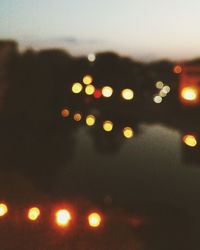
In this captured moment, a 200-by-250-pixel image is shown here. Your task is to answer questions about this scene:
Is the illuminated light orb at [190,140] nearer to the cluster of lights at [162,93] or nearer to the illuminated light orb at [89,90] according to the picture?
the cluster of lights at [162,93]

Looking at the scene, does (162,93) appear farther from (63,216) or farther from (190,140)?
(190,140)

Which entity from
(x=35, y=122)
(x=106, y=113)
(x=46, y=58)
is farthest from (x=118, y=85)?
(x=46, y=58)

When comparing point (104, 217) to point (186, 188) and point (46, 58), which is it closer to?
point (186, 188)

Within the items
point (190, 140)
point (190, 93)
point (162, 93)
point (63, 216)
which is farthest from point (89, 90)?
point (190, 93)

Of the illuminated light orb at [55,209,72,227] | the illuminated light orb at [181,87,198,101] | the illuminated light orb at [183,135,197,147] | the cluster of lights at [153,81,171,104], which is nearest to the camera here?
the illuminated light orb at [181,87,198,101]

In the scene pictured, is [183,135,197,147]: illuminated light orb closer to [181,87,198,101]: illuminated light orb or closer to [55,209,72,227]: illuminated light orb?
[181,87,198,101]: illuminated light orb

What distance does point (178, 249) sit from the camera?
9172 millimetres

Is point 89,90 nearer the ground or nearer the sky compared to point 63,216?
nearer the sky

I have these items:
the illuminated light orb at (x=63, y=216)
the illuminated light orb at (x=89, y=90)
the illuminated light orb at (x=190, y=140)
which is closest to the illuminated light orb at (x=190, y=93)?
the illuminated light orb at (x=190, y=140)

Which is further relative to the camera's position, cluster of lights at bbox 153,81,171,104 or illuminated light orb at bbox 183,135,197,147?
cluster of lights at bbox 153,81,171,104

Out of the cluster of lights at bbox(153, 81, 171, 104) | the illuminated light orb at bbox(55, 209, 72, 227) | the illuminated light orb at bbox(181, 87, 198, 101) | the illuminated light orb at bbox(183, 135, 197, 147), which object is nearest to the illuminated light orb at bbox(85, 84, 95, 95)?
the cluster of lights at bbox(153, 81, 171, 104)

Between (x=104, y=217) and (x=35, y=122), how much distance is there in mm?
10634

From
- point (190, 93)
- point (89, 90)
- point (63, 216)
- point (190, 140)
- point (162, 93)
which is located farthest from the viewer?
point (89, 90)

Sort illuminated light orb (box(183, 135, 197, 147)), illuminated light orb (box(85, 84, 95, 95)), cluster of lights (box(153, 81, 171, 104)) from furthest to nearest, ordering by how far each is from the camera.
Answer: illuminated light orb (box(85, 84, 95, 95)), cluster of lights (box(153, 81, 171, 104)), illuminated light orb (box(183, 135, 197, 147))
